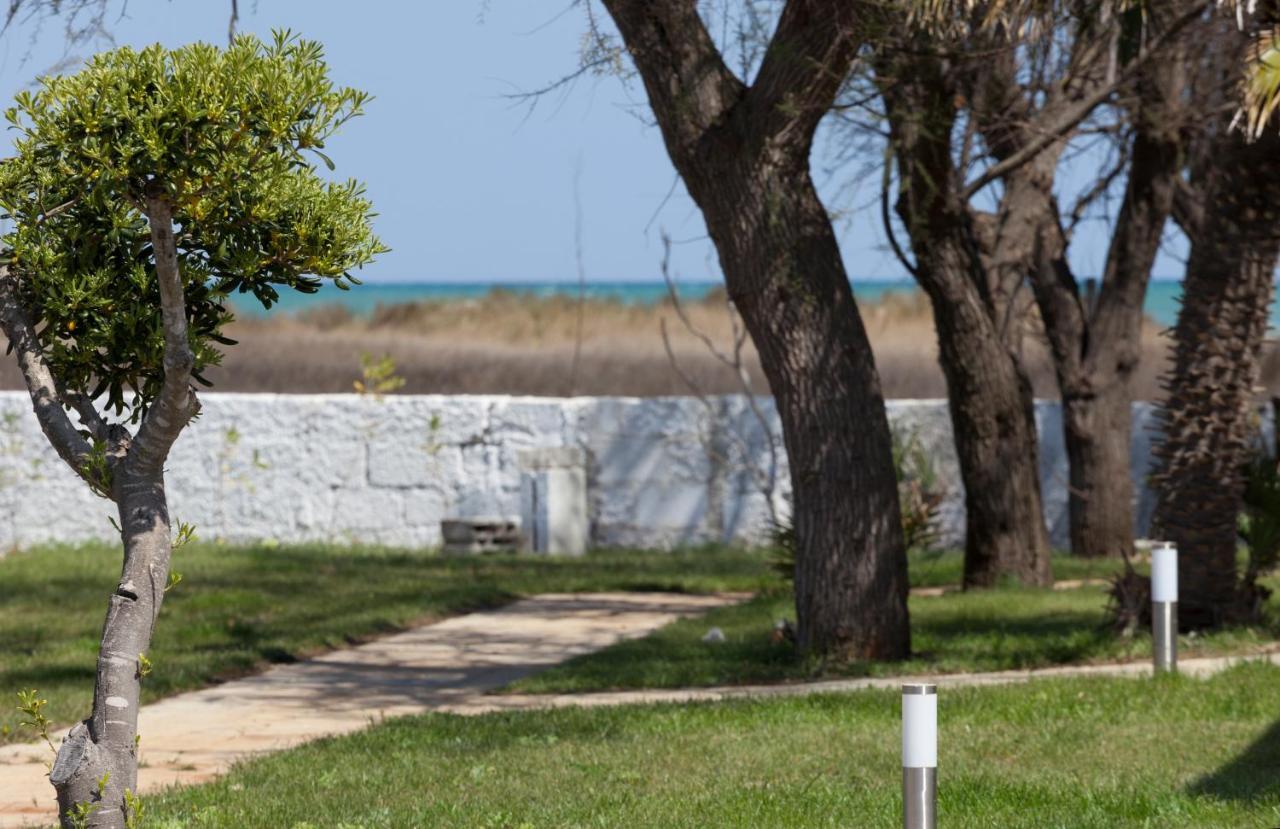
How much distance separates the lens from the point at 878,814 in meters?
5.68

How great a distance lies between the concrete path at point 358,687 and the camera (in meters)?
7.16

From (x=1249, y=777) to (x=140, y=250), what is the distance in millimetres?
4431

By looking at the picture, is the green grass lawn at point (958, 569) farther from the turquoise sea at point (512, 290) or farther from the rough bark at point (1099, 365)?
the turquoise sea at point (512, 290)

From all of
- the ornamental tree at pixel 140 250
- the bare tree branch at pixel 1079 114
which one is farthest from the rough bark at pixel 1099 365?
the ornamental tree at pixel 140 250

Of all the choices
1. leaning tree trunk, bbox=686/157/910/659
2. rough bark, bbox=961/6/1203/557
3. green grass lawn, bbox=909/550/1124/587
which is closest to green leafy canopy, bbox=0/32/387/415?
leaning tree trunk, bbox=686/157/910/659

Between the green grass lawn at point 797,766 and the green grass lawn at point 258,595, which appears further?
the green grass lawn at point 258,595

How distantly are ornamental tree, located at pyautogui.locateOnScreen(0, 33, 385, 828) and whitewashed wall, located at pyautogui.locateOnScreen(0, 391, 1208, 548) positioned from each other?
12.8 m

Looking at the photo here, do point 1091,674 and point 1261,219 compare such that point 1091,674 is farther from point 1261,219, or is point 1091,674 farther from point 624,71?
point 624,71

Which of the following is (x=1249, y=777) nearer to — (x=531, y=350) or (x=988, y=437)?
(x=988, y=437)

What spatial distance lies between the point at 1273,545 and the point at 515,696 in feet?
15.8

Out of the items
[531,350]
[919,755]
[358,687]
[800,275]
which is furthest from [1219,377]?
[531,350]

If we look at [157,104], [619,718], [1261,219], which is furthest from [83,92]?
[1261,219]

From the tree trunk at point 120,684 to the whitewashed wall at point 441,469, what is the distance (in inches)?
508

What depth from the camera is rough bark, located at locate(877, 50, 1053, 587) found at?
38.2ft
